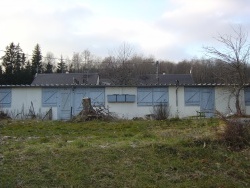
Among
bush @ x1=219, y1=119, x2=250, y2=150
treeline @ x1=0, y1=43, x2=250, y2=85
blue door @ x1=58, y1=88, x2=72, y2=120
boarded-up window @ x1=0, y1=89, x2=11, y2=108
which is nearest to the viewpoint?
bush @ x1=219, y1=119, x2=250, y2=150

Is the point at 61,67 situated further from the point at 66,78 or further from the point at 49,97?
the point at 49,97

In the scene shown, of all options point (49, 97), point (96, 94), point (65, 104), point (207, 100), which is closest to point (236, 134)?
point (207, 100)

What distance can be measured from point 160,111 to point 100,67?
156 feet

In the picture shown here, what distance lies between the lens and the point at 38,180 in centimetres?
604

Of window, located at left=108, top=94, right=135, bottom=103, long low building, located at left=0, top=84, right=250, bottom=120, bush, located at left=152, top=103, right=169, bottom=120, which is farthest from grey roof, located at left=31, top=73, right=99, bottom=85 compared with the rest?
bush, located at left=152, top=103, right=169, bottom=120

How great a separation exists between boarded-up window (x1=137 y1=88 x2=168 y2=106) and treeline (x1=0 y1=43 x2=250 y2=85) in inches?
164

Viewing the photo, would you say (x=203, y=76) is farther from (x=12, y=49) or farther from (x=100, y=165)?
(x=100, y=165)

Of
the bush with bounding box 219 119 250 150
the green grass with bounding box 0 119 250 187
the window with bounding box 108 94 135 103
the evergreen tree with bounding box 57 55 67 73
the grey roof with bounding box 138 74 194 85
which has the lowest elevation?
the green grass with bounding box 0 119 250 187

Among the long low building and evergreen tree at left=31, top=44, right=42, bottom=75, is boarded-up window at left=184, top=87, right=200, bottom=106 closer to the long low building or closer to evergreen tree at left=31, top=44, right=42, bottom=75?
the long low building

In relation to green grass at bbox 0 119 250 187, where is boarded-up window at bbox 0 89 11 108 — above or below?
above

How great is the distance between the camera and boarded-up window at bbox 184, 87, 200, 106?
1010 inches

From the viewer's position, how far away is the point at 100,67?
70625 mm

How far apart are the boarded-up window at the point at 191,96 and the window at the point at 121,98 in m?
3.90

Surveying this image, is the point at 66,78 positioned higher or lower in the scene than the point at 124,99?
higher
